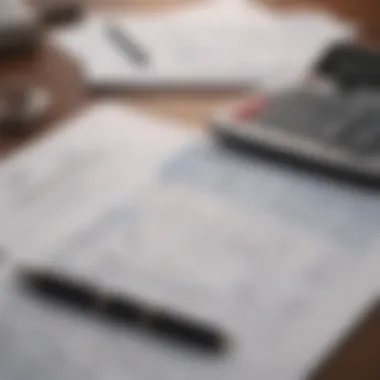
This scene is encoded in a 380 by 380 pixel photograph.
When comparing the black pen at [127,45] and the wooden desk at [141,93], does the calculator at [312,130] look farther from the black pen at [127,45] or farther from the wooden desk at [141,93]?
the black pen at [127,45]

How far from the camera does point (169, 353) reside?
706 mm

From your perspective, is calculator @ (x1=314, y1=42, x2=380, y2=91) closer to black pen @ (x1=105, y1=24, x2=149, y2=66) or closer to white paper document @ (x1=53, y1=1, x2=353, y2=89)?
white paper document @ (x1=53, y1=1, x2=353, y2=89)

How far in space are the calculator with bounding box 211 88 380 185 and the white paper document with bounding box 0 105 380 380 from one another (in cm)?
2

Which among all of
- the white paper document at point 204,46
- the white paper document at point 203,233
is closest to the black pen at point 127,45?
the white paper document at point 204,46

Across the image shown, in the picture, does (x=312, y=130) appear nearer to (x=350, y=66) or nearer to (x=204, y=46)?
(x=350, y=66)

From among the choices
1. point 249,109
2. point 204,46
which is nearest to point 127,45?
point 204,46

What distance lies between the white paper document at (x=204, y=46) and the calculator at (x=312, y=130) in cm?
9

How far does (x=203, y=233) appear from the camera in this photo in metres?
0.84

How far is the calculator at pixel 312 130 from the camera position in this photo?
91 cm

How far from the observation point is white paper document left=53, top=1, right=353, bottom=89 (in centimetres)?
110

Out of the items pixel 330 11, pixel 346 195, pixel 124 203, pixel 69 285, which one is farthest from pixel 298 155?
pixel 330 11

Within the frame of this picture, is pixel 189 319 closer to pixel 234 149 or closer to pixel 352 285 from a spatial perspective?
pixel 352 285

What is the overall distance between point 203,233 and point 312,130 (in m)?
0.17

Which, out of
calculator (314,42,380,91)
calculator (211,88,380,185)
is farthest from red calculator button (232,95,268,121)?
calculator (314,42,380,91)
